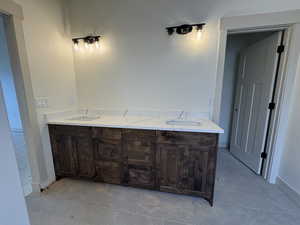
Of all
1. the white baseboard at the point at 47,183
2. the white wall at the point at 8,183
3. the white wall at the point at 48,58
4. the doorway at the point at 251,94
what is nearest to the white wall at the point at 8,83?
the white wall at the point at 48,58

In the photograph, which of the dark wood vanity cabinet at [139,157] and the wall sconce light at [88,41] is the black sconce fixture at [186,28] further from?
the dark wood vanity cabinet at [139,157]

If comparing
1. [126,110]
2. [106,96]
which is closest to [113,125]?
[126,110]

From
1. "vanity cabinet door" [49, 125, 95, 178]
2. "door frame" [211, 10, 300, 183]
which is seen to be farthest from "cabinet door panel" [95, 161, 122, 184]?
"door frame" [211, 10, 300, 183]

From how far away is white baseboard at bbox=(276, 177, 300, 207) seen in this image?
171 centimetres

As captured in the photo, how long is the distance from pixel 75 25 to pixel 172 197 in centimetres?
292

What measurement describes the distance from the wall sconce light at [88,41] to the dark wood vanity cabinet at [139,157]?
1326mm

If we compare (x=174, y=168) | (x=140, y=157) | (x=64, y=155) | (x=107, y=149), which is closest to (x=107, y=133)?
(x=107, y=149)

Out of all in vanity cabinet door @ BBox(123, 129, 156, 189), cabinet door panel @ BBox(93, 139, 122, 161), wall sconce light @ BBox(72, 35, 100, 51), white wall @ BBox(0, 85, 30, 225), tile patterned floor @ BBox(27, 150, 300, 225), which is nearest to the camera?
white wall @ BBox(0, 85, 30, 225)

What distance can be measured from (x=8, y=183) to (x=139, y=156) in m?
1.29

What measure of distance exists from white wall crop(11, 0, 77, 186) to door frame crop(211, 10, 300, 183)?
2308 mm

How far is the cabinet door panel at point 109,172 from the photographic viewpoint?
6.37 feet

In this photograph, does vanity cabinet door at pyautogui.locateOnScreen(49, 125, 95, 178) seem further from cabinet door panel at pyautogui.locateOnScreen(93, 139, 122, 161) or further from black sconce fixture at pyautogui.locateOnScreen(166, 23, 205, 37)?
black sconce fixture at pyautogui.locateOnScreen(166, 23, 205, 37)

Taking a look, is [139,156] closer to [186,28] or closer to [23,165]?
[186,28]

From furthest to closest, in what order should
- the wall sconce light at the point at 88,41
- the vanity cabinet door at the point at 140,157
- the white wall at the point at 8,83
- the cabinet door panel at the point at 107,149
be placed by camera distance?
the white wall at the point at 8,83
the wall sconce light at the point at 88,41
the cabinet door panel at the point at 107,149
the vanity cabinet door at the point at 140,157
